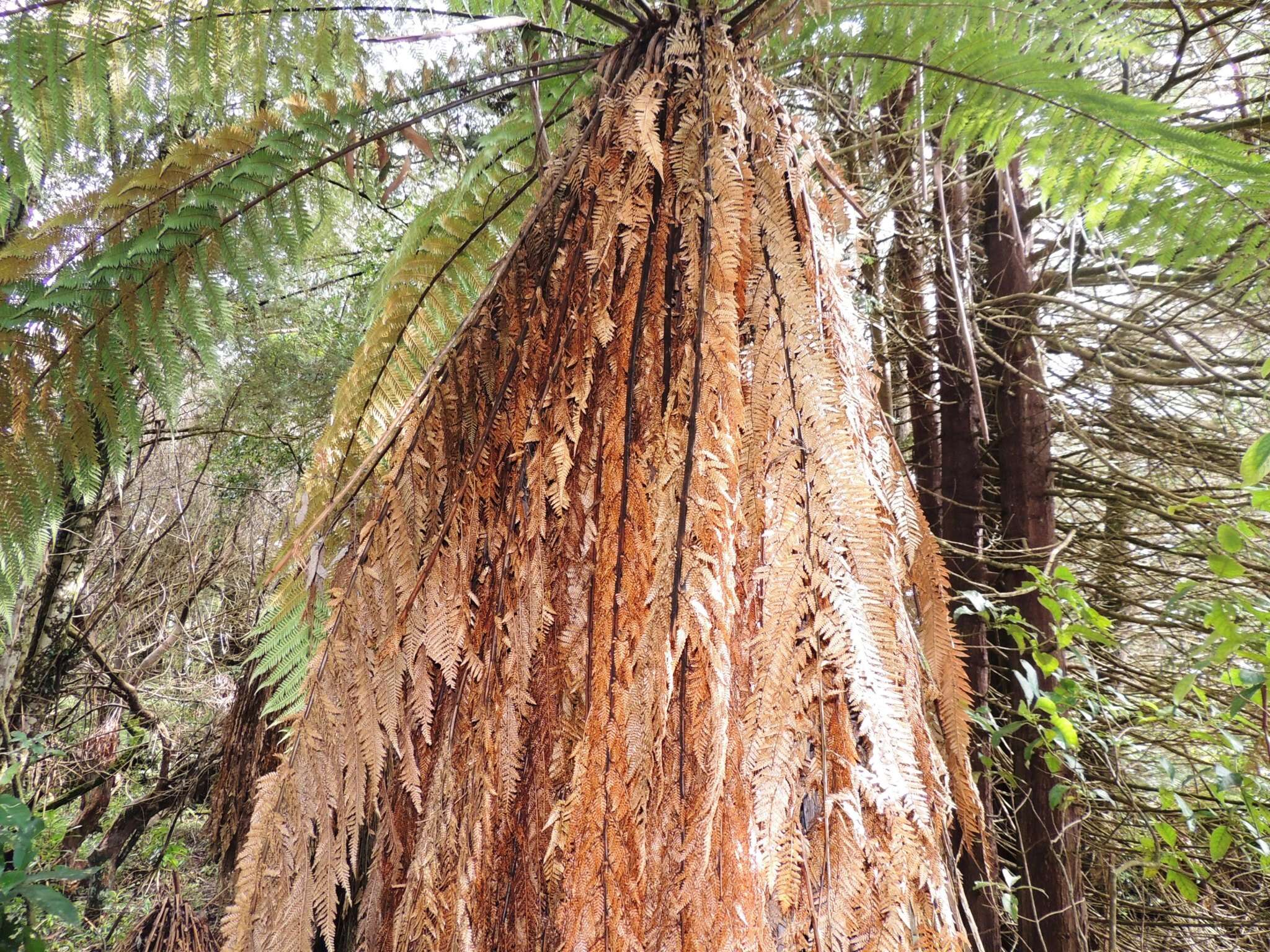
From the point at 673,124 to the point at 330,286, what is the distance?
360 cm

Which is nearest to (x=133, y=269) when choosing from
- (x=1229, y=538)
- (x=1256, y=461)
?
(x=1256, y=461)

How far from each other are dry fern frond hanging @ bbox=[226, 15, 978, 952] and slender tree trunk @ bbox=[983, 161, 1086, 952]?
1857mm

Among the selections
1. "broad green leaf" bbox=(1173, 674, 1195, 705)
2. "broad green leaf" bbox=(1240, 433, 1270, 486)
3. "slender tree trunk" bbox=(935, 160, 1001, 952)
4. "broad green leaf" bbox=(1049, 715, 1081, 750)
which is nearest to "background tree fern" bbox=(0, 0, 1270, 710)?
"broad green leaf" bbox=(1240, 433, 1270, 486)

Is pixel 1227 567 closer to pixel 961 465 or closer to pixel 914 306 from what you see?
pixel 961 465

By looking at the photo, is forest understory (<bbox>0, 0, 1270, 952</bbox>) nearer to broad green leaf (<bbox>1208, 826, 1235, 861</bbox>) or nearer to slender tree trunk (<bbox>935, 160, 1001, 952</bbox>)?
broad green leaf (<bbox>1208, 826, 1235, 861</bbox>)

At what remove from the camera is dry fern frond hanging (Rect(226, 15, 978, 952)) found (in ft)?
1.48

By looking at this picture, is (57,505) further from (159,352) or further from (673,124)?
(673,124)

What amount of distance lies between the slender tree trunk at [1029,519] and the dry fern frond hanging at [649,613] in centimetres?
186

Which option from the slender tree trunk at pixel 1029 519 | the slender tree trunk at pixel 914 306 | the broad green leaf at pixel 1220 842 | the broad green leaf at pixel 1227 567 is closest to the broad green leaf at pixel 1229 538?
the broad green leaf at pixel 1227 567

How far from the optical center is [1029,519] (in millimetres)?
2443

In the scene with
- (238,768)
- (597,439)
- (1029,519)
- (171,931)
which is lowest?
(171,931)

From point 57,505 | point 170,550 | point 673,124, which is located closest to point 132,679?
point 170,550

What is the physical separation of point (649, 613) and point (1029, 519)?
2.38 m

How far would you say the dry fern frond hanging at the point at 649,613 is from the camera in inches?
17.8
